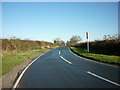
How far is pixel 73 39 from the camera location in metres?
116

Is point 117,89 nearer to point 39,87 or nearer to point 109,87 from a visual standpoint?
point 109,87

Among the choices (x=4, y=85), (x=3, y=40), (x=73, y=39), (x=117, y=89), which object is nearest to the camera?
(x=117, y=89)

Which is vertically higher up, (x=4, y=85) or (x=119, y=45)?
(x=119, y=45)

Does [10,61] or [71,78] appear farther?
[10,61]

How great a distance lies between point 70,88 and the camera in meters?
6.27

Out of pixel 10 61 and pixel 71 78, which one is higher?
pixel 10 61

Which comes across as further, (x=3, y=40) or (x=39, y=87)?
(x=3, y=40)

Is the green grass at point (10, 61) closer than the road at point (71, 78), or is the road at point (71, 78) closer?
the road at point (71, 78)

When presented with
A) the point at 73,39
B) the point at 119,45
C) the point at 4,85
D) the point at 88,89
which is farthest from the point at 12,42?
the point at 73,39

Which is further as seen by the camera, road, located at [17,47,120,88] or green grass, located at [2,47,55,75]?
green grass, located at [2,47,55,75]

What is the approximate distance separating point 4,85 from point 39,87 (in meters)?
1.73

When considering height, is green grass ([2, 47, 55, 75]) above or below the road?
above

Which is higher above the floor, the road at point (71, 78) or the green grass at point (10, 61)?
the green grass at point (10, 61)

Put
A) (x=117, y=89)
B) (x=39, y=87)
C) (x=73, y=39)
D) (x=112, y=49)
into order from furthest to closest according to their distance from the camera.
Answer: (x=73, y=39)
(x=112, y=49)
(x=39, y=87)
(x=117, y=89)
